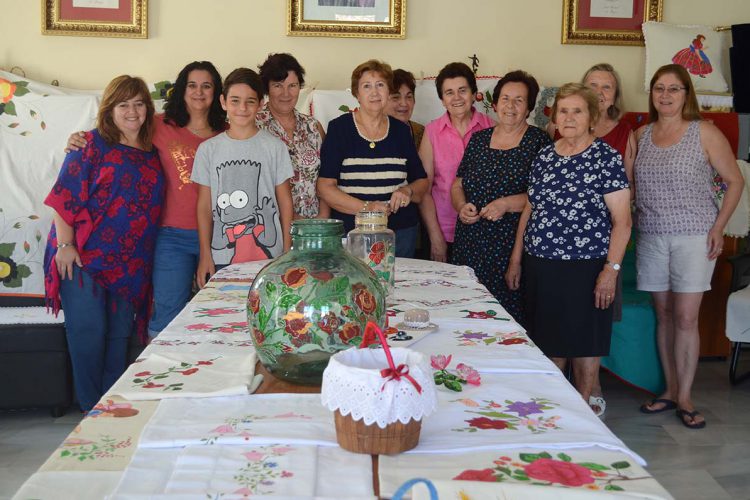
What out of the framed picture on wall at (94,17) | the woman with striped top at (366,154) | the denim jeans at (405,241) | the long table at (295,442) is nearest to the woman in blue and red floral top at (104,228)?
the woman with striped top at (366,154)

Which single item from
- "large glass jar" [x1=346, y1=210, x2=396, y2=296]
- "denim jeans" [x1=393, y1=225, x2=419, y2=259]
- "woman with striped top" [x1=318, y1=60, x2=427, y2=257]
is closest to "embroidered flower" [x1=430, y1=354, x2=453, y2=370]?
"large glass jar" [x1=346, y1=210, x2=396, y2=296]

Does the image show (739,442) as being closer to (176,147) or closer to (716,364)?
(716,364)

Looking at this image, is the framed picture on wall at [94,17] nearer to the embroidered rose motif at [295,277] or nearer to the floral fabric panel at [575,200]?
the floral fabric panel at [575,200]

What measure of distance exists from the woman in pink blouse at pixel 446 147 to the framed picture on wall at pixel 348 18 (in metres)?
0.88

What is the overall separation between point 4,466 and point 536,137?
7.16 ft

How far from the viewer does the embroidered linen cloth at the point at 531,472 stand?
86 cm

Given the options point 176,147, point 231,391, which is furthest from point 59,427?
point 231,391

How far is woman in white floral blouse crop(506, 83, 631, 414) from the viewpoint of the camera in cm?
254

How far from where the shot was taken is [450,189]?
312 cm

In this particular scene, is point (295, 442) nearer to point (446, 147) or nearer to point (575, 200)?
point (575, 200)

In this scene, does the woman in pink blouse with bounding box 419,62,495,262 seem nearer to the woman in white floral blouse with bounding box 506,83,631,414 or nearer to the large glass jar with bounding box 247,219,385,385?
the woman in white floral blouse with bounding box 506,83,631,414

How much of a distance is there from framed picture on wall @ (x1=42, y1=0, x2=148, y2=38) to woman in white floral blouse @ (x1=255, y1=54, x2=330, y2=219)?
1.17 m

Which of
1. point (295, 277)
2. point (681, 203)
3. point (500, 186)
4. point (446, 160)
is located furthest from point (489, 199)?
point (295, 277)

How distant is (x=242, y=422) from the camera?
3.53 ft
